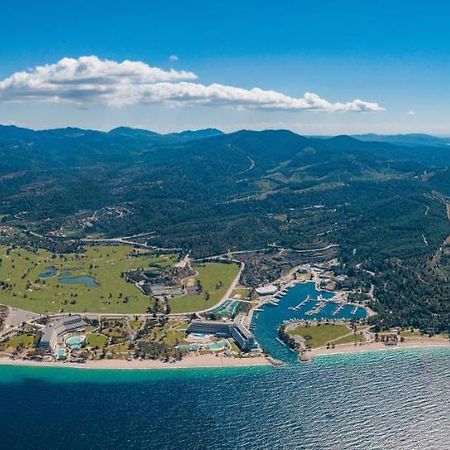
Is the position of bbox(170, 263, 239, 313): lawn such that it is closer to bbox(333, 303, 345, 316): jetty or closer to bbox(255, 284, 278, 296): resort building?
bbox(255, 284, 278, 296): resort building

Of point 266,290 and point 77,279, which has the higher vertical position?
point 266,290

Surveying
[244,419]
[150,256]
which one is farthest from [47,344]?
[150,256]

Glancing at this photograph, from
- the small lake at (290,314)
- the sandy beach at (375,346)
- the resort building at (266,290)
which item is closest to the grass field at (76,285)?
the resort building at (266,290)

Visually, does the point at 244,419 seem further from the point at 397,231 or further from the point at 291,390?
the point at 397,231

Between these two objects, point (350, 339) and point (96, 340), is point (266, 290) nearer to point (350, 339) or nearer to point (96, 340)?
point (350, 339)

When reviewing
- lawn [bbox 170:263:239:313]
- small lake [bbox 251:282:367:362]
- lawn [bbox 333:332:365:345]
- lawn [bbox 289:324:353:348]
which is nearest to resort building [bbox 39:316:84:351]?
lawn [bbox 170:263:239:313]

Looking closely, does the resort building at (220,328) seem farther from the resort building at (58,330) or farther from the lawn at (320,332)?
the resort building at (58,330)

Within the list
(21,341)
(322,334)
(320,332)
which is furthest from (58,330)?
(322,334)

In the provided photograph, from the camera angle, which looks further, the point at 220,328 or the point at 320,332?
the point at 220,328
